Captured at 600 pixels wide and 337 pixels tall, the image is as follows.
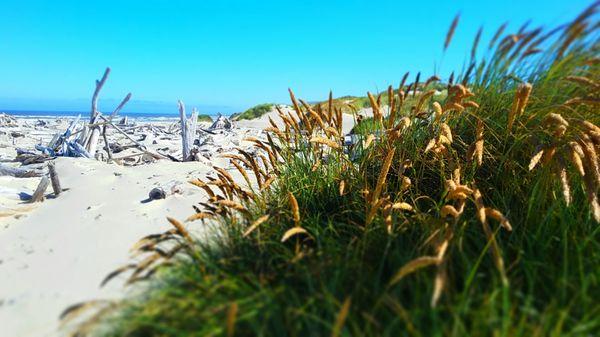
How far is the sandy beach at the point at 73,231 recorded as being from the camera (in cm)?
206

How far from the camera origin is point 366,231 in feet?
6.00

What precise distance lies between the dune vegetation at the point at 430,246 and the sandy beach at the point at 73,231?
17.9 inches

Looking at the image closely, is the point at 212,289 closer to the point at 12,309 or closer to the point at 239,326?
the point at 239,326

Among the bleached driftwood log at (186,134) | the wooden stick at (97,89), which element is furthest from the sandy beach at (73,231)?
the wooden stick at (97,89)

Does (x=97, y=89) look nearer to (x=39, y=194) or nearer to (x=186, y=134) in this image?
(x=186, y=134)

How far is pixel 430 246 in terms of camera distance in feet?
6.01

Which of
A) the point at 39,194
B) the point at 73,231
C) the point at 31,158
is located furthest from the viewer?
the point at 31,158

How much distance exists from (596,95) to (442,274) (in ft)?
5.37

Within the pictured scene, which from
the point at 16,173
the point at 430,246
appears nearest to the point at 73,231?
the point at 430,246

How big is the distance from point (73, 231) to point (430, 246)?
2.72 metres

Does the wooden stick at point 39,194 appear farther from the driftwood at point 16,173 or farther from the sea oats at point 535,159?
the sea oats at point 535,159

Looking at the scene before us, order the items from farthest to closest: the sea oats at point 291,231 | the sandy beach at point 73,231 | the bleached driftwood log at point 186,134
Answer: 1. the bleached driftwood log at point 186,134
2. the sandy beach at point 73,231
3. the sea oats at point 291,231

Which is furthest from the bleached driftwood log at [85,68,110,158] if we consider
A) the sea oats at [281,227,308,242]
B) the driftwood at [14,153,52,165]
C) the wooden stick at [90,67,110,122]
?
the sea oats at [281,227,308,242]

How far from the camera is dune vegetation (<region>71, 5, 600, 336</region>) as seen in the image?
1363 mm
